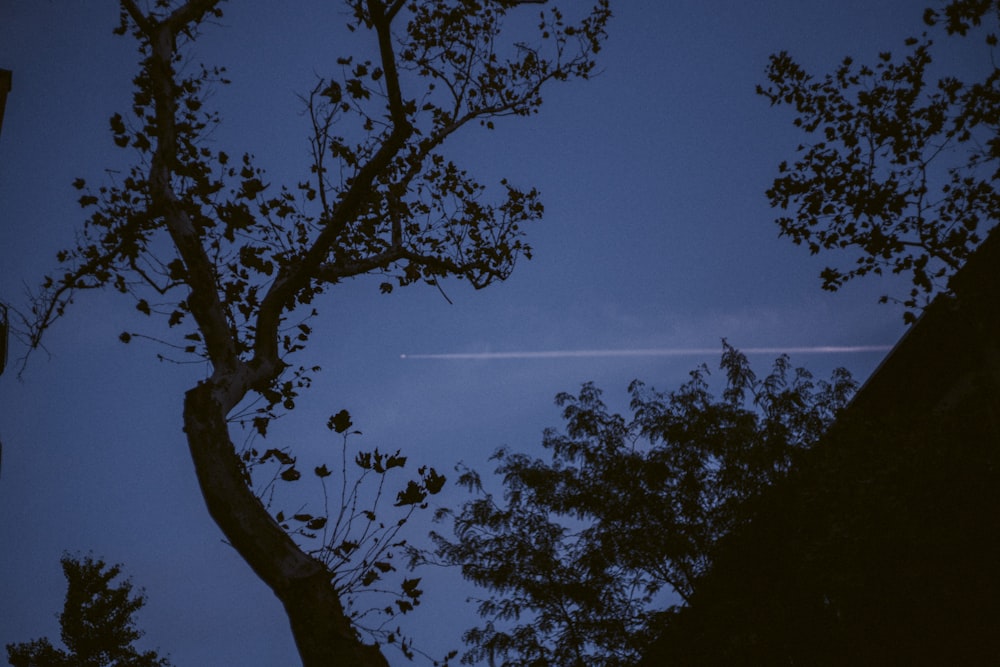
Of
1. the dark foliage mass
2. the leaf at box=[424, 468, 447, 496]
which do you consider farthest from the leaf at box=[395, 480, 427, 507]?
the dark foliage mass

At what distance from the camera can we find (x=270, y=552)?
13.2ft

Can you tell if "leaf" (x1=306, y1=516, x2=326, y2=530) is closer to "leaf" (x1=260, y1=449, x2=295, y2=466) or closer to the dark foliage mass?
"leaf" (x1=260, y1=449, x2=295, y2=466)

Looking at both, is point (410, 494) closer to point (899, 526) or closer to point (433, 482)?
point (433, 482)

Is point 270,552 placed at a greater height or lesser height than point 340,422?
lesser

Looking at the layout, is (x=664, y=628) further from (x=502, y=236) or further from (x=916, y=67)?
(x=916, y=67)

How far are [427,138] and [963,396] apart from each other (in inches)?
381

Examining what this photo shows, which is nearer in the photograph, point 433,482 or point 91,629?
point 433,482

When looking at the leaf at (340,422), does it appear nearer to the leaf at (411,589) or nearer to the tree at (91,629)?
the leaf at (411,589)

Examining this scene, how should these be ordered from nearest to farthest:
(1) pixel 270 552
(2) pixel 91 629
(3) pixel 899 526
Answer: (1) pixel 270 552 → (3) pixel 899 526 → (2) pixel 91 629

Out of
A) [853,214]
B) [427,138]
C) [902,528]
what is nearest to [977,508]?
[902,528]

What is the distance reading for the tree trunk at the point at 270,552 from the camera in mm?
3676

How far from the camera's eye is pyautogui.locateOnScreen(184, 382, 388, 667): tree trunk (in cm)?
368

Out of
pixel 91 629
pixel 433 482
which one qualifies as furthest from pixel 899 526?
pixel 91 629

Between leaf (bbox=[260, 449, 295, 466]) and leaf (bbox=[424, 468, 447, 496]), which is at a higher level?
leaf (bbox=[260, 449, 295, 466])
